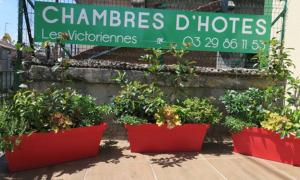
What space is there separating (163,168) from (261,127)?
1423mm

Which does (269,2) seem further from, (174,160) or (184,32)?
(174,160)

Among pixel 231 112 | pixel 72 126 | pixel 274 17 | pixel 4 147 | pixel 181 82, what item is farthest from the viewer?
pixel 274 17

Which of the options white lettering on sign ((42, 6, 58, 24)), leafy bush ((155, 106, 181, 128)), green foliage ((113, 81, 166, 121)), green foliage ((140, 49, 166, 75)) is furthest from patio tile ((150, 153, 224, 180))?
white lettering on sign ((42, 6, 58, 24))

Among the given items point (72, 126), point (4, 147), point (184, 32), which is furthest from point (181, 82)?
point (4, 147)

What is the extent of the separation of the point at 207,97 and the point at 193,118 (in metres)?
0.71

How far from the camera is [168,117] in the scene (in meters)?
3.71

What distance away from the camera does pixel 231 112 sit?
13.1ft

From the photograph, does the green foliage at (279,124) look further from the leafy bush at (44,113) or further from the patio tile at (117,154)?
the leafy bush at (44,113)

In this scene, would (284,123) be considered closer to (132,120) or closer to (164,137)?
(164,137)

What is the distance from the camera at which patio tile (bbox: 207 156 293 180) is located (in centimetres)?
318

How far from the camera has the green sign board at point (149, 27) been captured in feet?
14.0

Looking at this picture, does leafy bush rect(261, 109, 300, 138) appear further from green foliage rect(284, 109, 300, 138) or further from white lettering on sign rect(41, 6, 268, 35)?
white lettering on sign rect(41, 6, 268, 35)

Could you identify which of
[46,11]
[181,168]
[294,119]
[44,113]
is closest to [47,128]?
[44,113]

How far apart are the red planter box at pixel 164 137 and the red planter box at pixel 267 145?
0.54 metres
